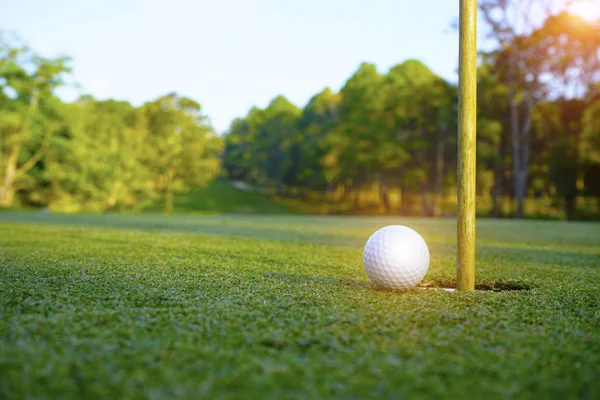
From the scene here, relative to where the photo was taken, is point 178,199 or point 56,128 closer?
point 56,128

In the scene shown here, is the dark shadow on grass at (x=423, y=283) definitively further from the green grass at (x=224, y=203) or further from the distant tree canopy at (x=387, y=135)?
the green grass at (x=224, y=203)

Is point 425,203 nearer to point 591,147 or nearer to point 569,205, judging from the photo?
point 569,205

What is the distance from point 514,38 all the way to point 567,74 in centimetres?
485

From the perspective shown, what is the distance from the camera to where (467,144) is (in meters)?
4.46

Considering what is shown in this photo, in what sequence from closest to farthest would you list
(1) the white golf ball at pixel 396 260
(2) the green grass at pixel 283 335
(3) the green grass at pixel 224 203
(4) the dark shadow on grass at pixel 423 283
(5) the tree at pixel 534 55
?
(2) the green grass at pixel 283 335
(1) the white golf ball at pixel 396 260
(4) the dark shadow on grass at pixel 423 283
(5) the tree at pixel 534 55
(3) the green grass at pixel 224 203

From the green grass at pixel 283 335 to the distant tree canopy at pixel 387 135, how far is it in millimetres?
28195

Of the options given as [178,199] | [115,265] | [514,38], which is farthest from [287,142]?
[115,265]

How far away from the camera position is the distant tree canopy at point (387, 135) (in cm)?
3114

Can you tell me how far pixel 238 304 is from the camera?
3744 millimetres

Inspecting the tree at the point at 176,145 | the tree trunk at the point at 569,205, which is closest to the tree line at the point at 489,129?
the tree trunk at the point at 569,205

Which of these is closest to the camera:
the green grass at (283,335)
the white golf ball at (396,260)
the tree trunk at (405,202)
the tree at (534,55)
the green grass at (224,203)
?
the green grass at (283,335)

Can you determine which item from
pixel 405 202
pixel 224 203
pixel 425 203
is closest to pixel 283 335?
pixel 425 203

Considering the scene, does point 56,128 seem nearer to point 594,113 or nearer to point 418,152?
point 418,152

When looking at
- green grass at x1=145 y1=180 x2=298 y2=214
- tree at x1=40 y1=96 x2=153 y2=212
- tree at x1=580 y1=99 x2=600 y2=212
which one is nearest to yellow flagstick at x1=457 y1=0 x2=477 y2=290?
tree at x1=580 y1=99 x2=600 y2=212
